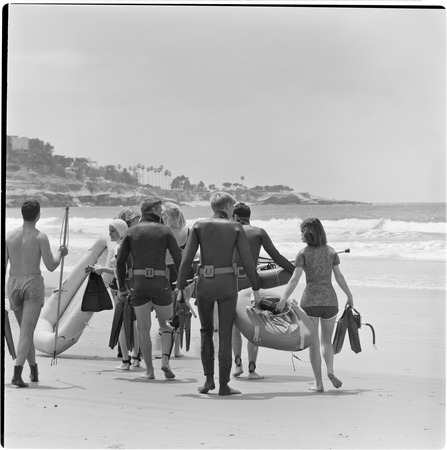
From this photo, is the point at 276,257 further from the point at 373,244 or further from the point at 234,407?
the point at 373,244

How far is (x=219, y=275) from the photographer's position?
7652 mm

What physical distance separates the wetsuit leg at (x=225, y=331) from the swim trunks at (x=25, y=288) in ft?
4.58

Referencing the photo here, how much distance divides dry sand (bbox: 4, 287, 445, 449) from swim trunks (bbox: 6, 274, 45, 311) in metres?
0.67

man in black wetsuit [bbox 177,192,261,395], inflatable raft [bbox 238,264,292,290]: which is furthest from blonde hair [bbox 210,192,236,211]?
inflatable raft [bbox 238,264,292,290]

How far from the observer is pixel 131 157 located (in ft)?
157

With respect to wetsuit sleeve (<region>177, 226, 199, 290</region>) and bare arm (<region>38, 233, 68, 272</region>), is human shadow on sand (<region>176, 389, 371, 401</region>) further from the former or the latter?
bare arm (<region>38, 233, 68, 272</region>)

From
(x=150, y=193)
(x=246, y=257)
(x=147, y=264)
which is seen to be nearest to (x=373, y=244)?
(x=147, y=264)

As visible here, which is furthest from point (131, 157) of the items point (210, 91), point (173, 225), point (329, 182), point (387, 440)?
point (387, 440)

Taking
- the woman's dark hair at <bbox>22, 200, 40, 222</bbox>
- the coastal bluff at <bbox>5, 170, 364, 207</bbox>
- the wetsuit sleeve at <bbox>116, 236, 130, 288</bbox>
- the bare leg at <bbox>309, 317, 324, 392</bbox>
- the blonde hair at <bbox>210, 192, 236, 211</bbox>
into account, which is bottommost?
the bare leg at <bbox>309, 317, 324, 392</bbox>

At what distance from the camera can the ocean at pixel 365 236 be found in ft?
62.1

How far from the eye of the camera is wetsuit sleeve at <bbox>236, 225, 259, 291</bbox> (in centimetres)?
764

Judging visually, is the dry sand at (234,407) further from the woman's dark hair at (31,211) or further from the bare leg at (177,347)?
the woman's dark hair at (31,211)

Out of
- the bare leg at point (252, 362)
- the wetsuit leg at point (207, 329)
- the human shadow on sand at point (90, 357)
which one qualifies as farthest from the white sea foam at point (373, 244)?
the wetsuit leg at point (207, 329)

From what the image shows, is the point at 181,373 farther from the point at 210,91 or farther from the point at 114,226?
the point at 210,91
